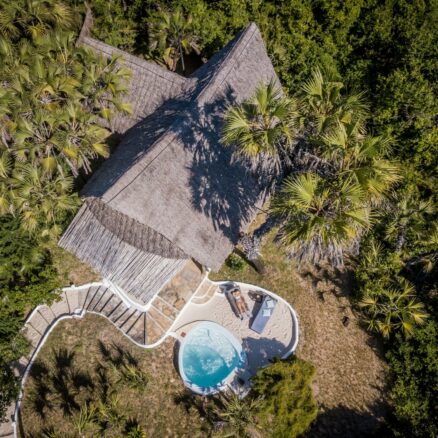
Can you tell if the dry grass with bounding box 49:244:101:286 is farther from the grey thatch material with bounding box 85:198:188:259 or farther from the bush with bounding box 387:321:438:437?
the bush with bounding box 387:321:438:437

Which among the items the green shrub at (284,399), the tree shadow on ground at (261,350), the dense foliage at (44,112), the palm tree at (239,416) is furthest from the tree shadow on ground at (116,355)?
the dense foliage at (44,112)

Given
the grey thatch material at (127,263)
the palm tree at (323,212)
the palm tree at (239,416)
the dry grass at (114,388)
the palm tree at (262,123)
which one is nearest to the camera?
the palm tree at (323,212)

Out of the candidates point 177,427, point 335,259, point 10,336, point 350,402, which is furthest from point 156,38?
point 350,402

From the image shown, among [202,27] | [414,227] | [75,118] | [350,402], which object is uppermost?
[202,27]

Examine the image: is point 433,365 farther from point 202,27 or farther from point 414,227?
point 202,27

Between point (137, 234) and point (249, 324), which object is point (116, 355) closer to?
point (137, 234)

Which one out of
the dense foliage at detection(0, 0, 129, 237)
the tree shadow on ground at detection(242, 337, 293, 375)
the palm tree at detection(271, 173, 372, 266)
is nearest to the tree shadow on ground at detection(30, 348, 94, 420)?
the dense foliage at detection(0, 0, 129, 237)

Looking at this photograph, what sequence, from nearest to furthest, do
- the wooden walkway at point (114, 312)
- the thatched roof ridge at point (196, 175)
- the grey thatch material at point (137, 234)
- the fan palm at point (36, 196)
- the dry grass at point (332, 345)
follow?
1. the fan palm at point (36, 196)
2. the thatched roof ridge at point (196, 175)
3. the grey thatch material at point (137, 234)
4. the dry grass at point (332, 345)
5. the wooden walkway at point (114, 312)

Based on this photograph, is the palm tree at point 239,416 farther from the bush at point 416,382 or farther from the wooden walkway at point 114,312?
the bush at point 416,382
